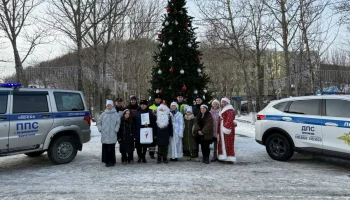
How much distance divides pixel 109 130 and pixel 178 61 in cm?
400

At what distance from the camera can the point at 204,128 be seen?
737 cm

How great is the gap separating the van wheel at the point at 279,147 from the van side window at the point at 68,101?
5.42m

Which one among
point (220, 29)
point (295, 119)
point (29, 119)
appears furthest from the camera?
point (220, 29)

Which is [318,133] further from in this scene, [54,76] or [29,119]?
[54,76]

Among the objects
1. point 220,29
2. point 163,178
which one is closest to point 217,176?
point 163,178

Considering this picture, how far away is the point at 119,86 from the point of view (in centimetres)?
2328

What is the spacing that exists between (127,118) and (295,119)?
4391mm

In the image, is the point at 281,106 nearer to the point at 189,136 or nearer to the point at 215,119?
the point at 215,119

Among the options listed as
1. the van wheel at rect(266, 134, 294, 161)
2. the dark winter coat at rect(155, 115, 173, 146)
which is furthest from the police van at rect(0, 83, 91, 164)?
the van wheel at rect(266, 134, 294, 161)

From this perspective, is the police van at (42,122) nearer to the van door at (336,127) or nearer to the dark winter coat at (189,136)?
the dark winter coat at (189,136)

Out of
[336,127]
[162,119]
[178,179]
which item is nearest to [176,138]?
[162,119]

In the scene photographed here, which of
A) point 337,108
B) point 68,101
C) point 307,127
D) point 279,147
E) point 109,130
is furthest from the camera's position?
point 279,147

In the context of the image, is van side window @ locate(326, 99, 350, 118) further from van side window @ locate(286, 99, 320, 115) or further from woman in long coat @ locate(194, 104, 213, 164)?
woman in long coat @ locate(194, 104, 213, 164)

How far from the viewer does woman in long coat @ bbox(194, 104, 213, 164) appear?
7363 mm
